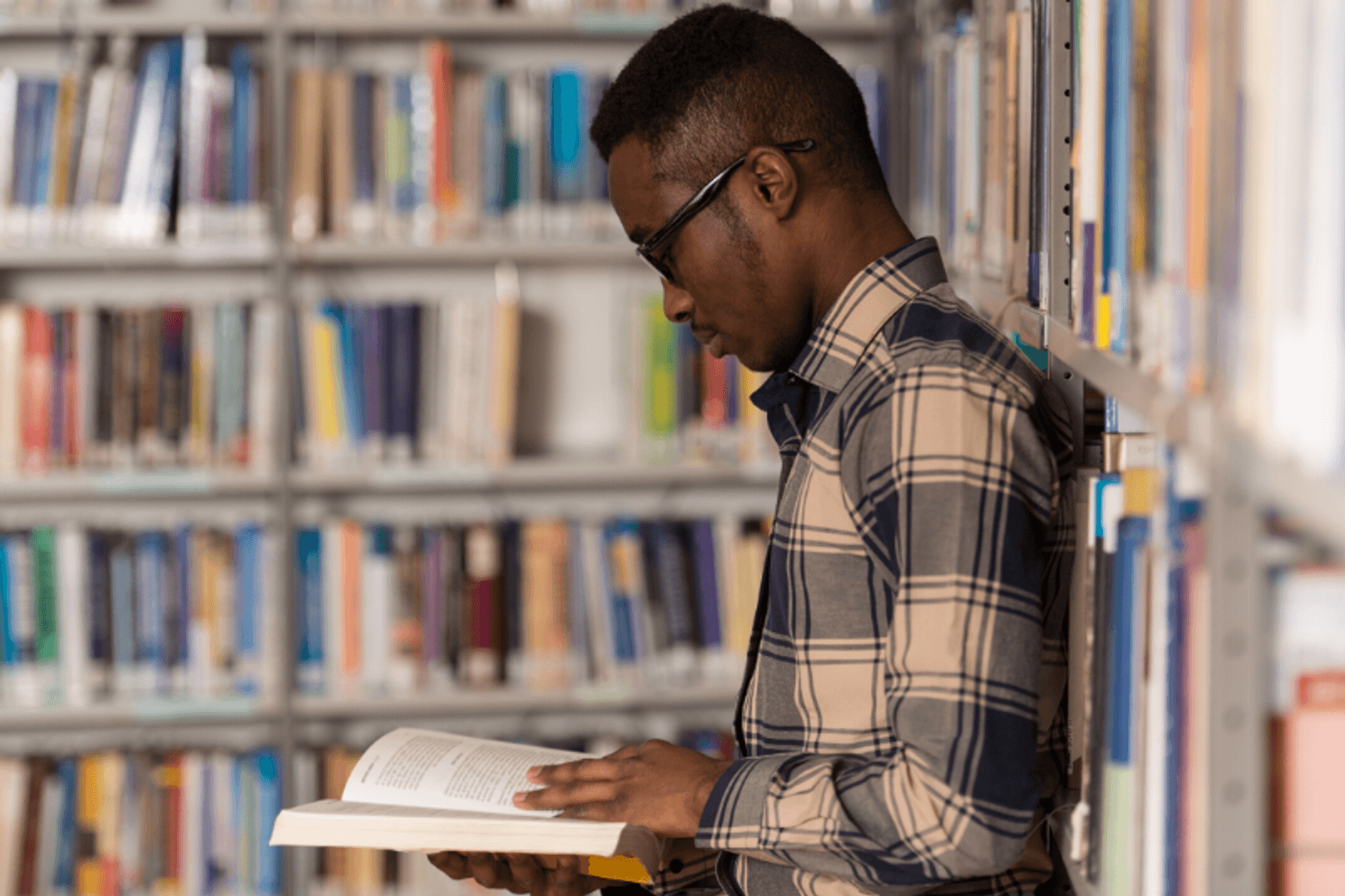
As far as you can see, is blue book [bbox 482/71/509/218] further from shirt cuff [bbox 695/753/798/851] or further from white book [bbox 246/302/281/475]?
shirt cuff [bbox 695/753/798/851]

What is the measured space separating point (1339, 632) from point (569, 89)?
1.88 metres

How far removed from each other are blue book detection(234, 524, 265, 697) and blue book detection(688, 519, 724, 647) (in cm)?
81

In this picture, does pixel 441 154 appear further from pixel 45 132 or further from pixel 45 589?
pixel 45 589

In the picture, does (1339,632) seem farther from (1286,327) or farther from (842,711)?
(842,711)

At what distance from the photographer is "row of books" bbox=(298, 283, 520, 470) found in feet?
7.09

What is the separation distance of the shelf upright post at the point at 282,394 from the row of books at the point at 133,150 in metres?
0.04

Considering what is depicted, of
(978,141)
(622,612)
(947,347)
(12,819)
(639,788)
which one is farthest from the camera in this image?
(622,612)

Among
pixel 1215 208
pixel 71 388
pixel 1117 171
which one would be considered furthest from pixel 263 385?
pixel 1215 208

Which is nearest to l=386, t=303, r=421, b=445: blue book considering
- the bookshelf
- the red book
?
the bookshelf

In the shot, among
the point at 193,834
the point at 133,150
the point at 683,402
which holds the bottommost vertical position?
the point at 193,834

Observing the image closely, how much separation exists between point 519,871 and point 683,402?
1232mm

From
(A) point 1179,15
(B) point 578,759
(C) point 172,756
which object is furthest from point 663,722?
(A) point 1179,15

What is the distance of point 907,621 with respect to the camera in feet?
2.45

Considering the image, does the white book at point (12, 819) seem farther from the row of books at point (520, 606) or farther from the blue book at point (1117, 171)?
the blue book at point (1117, 171)
